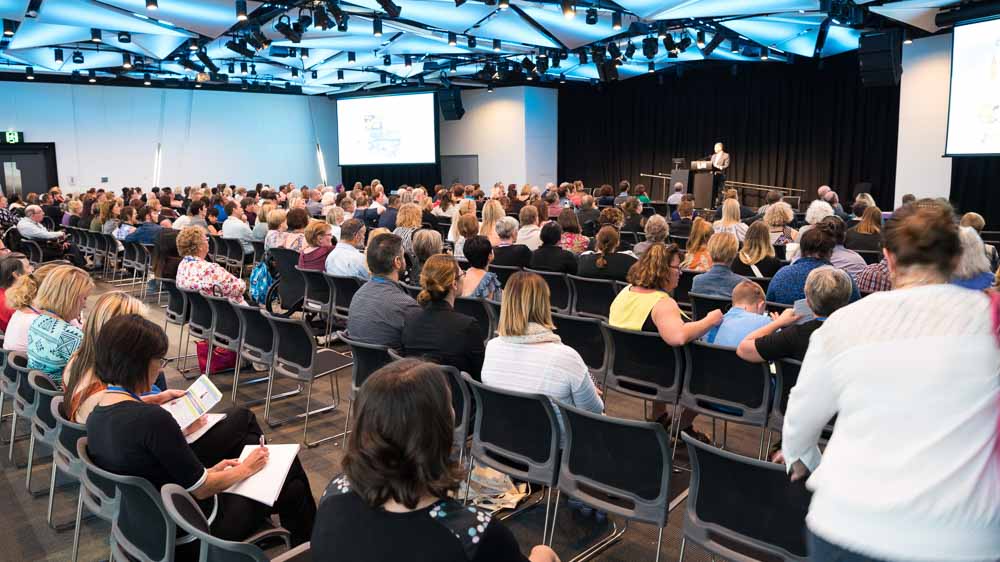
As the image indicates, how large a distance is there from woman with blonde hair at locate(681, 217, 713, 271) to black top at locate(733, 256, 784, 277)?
26cm

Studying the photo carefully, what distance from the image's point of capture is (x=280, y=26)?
1127 cm

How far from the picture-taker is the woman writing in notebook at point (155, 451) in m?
2.47

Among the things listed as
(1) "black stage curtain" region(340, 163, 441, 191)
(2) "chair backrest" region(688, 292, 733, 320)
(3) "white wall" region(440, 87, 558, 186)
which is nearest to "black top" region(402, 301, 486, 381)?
(2) "chair backrest" region(688, 292, 733, 320)

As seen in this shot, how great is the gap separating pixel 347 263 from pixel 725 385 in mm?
3975

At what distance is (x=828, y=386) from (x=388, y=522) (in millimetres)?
1081

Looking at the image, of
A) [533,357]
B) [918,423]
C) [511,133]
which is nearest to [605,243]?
[533,357]

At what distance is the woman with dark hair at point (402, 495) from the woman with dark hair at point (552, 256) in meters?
5.10

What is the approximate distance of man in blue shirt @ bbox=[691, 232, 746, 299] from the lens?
16.7 feet

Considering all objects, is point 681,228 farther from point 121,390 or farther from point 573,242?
point 121,390

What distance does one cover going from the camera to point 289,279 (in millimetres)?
7301

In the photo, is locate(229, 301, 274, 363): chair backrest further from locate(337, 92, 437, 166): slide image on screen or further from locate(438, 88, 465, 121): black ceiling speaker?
locate(337, 92, 437, 166): slide image on screen

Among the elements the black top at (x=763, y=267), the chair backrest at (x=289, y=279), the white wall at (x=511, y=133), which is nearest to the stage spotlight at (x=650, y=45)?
the black top at (x=763, y=267)

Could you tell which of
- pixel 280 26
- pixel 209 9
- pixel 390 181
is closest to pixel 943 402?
pixel 280 26

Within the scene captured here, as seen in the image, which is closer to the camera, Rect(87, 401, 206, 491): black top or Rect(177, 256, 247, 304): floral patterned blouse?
Rect(87, 401, 206, 491): black top
